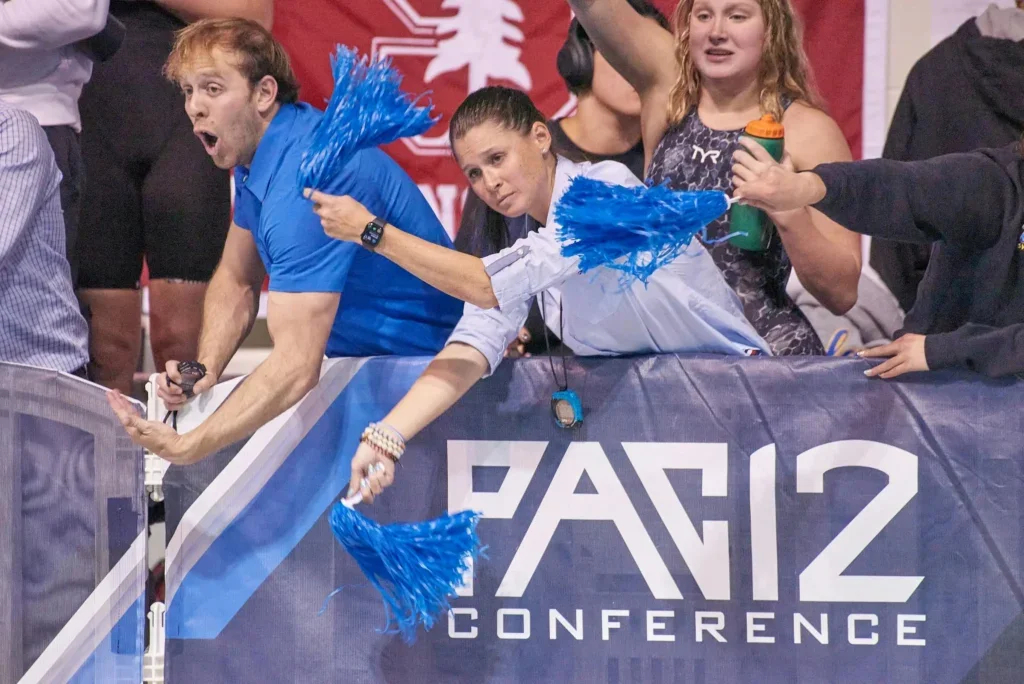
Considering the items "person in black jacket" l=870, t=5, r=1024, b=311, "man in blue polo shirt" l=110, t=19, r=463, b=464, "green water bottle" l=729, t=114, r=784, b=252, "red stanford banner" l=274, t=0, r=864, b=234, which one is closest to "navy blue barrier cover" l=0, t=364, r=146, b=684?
"man in blue polo shirt" l=110, t=19, r=463, b=464

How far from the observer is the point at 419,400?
2.55 m

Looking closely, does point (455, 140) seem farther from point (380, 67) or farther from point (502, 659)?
point (502, 659)

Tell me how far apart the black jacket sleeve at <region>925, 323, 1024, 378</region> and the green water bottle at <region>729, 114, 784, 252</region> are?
0.46m

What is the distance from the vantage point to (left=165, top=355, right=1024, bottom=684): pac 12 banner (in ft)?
8.50

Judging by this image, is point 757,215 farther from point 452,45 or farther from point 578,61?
point 452,45

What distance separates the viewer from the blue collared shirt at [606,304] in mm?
2525

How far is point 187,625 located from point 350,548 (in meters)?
0.50

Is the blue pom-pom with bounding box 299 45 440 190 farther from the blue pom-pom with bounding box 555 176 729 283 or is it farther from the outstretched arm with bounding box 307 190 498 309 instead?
the blue pom-pom with bounding box 555 176 729 283

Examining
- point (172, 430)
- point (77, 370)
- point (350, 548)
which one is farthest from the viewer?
point (77, 370)

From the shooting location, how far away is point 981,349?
8.30 feet

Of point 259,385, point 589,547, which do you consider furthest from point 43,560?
point 589,547

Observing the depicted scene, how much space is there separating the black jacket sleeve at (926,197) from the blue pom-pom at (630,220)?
0.26m

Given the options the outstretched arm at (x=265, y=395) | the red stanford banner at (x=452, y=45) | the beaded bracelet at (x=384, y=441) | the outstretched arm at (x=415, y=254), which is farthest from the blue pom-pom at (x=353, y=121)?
the red stanford banner at (x=452, y=45)

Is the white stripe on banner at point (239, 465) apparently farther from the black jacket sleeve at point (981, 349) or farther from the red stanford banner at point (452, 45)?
the red stanford banner at point (452, 45)
